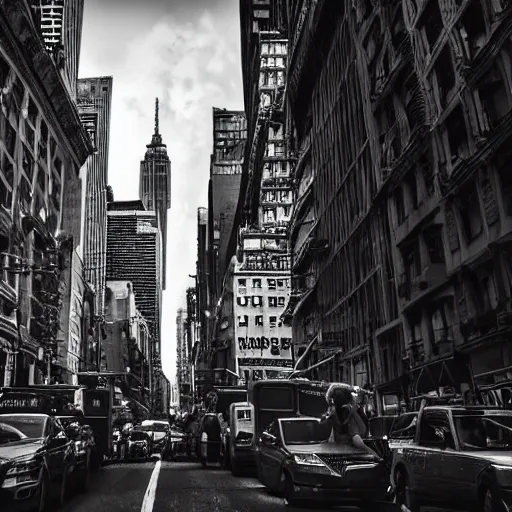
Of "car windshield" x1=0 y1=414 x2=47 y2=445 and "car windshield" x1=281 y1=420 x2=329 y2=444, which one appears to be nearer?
"car windshield" x1=0 y1=414 x2=47 y2=445

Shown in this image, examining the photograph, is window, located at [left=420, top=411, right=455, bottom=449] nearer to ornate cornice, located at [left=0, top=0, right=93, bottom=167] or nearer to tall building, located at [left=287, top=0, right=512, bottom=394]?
tall building, located at [left=287, top=0, right=512, bottom=394]

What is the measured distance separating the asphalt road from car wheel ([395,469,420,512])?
851 mm

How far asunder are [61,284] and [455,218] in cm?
6604

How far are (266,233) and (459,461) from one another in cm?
9298

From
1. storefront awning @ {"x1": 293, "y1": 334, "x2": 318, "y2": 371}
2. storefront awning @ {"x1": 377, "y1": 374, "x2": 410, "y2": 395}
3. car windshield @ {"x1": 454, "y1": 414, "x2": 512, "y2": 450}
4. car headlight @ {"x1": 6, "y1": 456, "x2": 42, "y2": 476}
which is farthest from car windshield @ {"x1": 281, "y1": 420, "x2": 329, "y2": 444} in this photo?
storefront awning @ {"x1": 293, "y1": 334, "x2": 318, "y2": 371}

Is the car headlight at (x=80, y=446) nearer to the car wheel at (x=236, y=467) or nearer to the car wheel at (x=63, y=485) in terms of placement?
the car wheel at (x=63, y=485)

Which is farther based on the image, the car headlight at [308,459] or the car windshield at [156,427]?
the car windshield at [156,427]

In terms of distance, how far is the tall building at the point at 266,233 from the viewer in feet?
317

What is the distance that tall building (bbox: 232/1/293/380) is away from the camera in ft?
317

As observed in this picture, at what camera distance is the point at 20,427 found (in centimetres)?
1235

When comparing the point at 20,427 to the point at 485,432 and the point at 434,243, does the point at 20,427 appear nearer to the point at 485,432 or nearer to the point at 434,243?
the point at 485,432

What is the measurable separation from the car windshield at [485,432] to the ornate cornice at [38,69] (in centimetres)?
6246

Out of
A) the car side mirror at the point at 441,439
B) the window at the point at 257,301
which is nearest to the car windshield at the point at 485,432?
the car side mirror at the point at 441,439

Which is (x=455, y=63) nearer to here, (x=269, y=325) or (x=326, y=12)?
(x=326, y=12)
